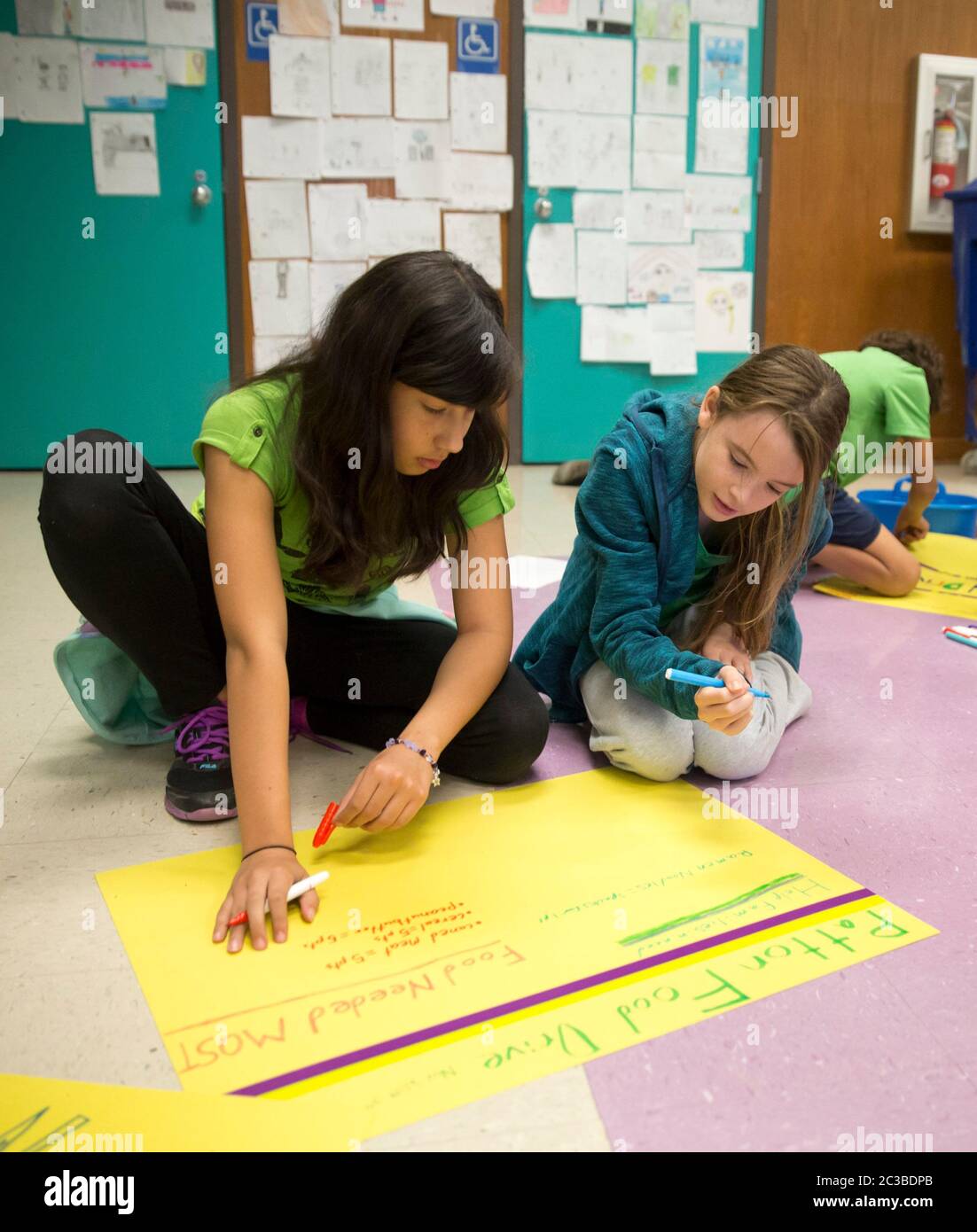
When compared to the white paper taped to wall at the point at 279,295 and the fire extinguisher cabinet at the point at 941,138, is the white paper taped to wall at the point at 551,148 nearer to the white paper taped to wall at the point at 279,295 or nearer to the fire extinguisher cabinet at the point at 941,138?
the white paper taped to wall at the point at 279,295

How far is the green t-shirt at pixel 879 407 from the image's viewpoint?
1896 millimetres

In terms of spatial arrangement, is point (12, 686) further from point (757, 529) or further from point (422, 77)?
point (422, 77)

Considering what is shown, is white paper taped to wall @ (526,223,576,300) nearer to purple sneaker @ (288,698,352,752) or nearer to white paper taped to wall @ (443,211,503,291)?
white paper taped to wall @ (443,211,503,291)

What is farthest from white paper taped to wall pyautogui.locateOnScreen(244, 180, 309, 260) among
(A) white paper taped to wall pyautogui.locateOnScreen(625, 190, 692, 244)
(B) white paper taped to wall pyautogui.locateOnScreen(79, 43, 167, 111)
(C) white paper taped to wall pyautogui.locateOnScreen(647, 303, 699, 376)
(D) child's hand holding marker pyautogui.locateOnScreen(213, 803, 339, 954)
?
(D) child's hand holding marker pyautogui.locateOnScreen(213, 803, 339, 954)

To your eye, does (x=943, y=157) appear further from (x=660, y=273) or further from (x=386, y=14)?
(x=386, y=14)

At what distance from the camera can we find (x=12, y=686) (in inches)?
53.4

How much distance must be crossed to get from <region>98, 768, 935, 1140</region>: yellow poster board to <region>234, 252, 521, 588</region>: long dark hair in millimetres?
268

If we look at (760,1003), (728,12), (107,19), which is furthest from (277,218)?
(760,1003)

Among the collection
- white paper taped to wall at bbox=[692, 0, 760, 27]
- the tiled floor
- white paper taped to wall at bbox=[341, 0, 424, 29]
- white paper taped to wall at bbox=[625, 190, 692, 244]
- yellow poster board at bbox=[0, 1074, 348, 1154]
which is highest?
white paper taped to wall at bbox=[692, 0, 760, 27]

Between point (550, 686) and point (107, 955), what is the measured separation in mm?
628

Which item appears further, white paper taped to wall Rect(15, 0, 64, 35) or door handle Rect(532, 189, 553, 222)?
door handle Rect(532, 189, 553, 222)

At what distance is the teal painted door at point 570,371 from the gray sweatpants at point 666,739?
2.18 metres

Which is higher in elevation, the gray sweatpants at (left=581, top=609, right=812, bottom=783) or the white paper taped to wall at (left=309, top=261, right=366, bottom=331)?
the white paper taped to wall at (left=309, top=261, right=366, bottom=331)

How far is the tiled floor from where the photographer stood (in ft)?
2.01
